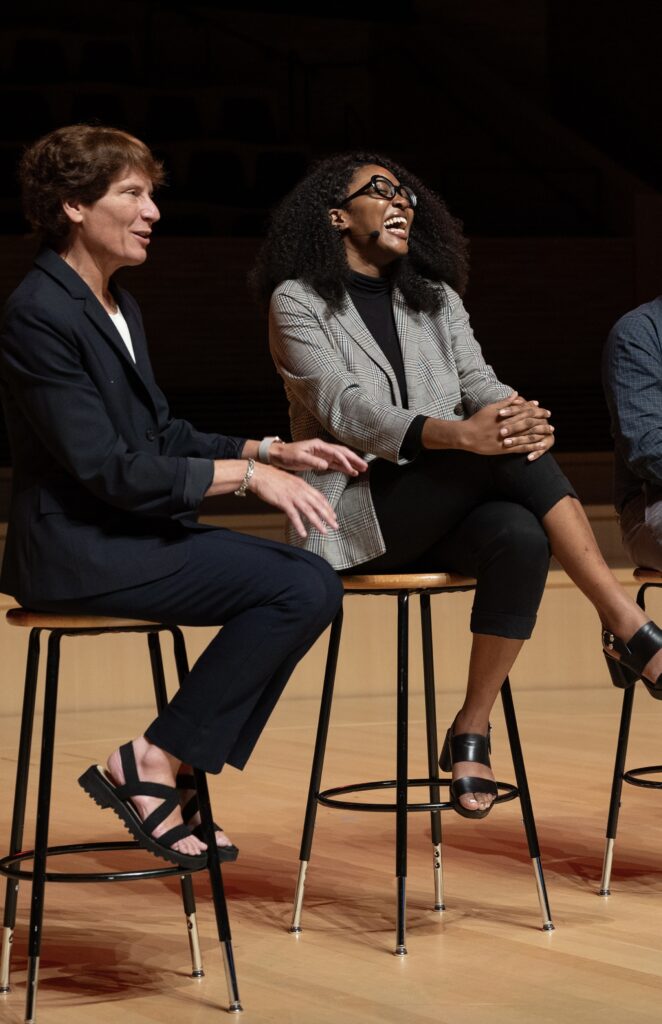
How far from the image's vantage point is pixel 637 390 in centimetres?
288

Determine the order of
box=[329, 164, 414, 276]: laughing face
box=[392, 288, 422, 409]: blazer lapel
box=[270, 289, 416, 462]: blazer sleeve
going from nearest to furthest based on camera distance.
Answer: box=[270, 289, 416, 462]: blazer sleeve
box=[392, 288, 422, 409]: blazer lapel
box=[329, 164, 414, 276]: laughing face

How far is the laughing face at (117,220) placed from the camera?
226cm

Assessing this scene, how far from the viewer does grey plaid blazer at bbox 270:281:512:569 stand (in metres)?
2.58

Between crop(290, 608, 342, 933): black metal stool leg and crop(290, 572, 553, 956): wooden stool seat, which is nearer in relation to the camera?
crop(290, 572, 553, 956): wooden stool seat

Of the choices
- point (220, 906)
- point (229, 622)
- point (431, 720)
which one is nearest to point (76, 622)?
point (229, 622)

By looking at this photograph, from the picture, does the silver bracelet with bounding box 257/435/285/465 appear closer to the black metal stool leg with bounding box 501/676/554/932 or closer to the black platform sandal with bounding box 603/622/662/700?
the black metal stool leg with bounding box 501/676/554/932

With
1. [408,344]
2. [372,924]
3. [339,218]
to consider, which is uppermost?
[339,218]

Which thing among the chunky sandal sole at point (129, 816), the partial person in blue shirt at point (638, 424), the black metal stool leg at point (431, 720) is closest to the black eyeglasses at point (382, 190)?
the partial person in blue shirt at point (638, 424)

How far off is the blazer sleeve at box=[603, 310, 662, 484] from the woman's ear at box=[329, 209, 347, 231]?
0.55m

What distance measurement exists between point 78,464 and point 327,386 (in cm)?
65

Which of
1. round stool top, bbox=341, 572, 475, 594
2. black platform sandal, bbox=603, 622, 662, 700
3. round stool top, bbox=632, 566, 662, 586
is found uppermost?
round stool top, bbox=341, 572, 475, 594

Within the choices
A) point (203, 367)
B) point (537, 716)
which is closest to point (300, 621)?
point (537, 716)

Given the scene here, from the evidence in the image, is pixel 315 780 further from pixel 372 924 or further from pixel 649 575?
pixel 649 575

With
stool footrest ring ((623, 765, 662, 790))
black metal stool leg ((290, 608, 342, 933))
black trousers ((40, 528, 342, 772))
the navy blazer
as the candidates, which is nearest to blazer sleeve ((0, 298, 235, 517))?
the navy blazer
